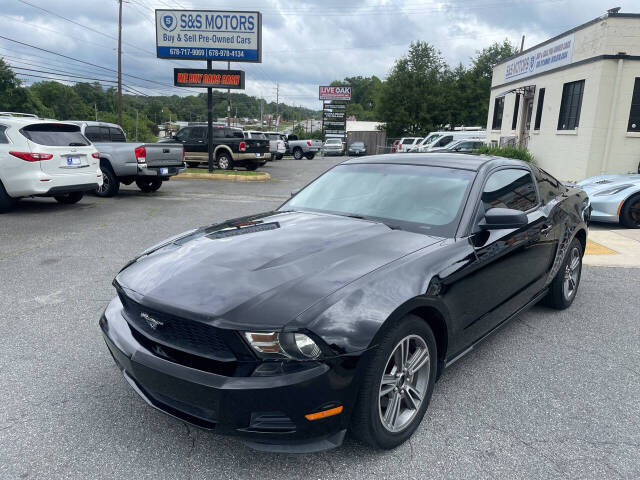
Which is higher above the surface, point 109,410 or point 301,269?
point 301,269

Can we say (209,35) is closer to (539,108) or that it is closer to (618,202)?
(539,108)

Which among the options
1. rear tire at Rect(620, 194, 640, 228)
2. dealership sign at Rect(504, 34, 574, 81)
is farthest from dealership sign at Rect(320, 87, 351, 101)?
rear tire at Rect(620, 194, 640, 228)

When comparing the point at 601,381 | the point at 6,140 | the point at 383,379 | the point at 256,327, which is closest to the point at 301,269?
the point at 256,327

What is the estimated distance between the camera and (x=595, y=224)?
973cm

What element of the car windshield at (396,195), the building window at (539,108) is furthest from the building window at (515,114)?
the car windshield at (396,195)

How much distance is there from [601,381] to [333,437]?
2.26m

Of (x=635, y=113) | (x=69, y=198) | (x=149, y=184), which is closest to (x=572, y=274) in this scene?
(x=69, y=198)

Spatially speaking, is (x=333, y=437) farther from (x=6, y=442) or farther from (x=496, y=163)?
(x=496, y=163)

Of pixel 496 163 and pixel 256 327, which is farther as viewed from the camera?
pixel 496 163

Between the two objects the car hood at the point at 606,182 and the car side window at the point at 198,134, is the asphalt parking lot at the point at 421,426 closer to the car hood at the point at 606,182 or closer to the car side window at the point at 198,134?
the car hood at the point at 606,182

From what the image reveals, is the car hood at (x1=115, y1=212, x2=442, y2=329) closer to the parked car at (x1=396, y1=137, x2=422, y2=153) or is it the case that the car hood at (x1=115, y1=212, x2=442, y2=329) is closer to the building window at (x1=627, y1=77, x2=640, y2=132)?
the building window at (x1=627, y1=77, x2=640, y2=132)

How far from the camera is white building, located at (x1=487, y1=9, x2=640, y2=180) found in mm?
14070

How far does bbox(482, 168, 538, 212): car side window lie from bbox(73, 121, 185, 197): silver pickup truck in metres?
9.78

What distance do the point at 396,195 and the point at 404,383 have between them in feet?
4.91
